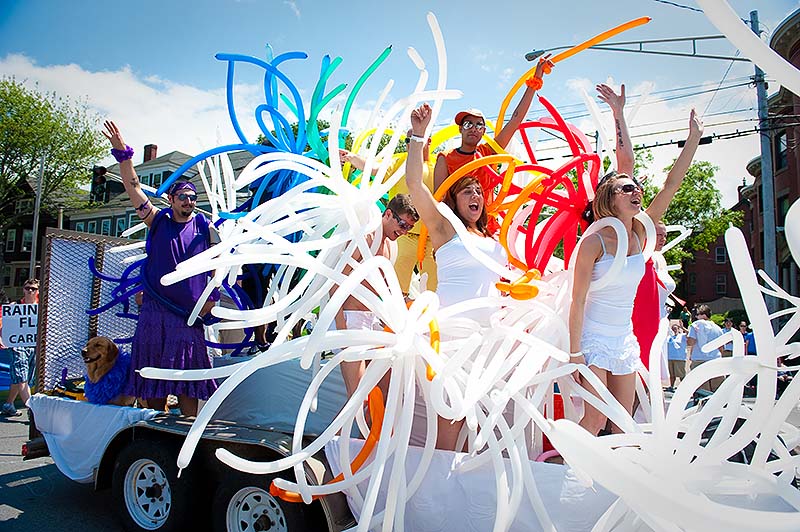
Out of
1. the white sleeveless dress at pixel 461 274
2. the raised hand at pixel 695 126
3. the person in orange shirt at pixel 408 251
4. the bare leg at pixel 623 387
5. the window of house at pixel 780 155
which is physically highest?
the window of house at pixel 780 155

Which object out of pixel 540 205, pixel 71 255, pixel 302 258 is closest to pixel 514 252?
pixel 540 205

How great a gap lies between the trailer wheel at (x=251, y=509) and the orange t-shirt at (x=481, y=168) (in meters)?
1.88

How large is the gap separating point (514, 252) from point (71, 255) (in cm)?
352

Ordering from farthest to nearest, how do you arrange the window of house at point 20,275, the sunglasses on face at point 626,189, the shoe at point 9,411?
the window of house at point 20,275 < the shoe at point 9,411 < the sunglasses on face at point 626,189

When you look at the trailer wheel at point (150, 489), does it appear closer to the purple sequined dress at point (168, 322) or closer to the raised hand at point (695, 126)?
the purple sequined dress at point (168, 322)

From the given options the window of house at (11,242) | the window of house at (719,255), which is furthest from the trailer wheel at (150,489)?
the window of house at (719,255)

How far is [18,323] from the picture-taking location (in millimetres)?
7203

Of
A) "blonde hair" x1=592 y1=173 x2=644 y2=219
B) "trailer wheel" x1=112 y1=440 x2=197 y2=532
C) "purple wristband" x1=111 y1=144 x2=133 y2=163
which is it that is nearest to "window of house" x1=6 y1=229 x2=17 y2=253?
"purple wristband" x1=111 y1=144 x2=133 y2=163

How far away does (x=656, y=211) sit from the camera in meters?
3.33

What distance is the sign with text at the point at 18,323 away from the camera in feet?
23.4

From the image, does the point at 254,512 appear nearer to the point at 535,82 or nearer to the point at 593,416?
the point at 593,416

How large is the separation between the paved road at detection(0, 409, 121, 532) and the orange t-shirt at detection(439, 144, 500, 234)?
3.14 metres

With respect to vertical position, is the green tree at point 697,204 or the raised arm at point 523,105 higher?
the green tree at point 697,204

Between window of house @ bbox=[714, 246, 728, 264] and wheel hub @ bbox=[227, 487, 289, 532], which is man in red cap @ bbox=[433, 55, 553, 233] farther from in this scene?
window of house @ bbox=[714, 246, 728, 264]
